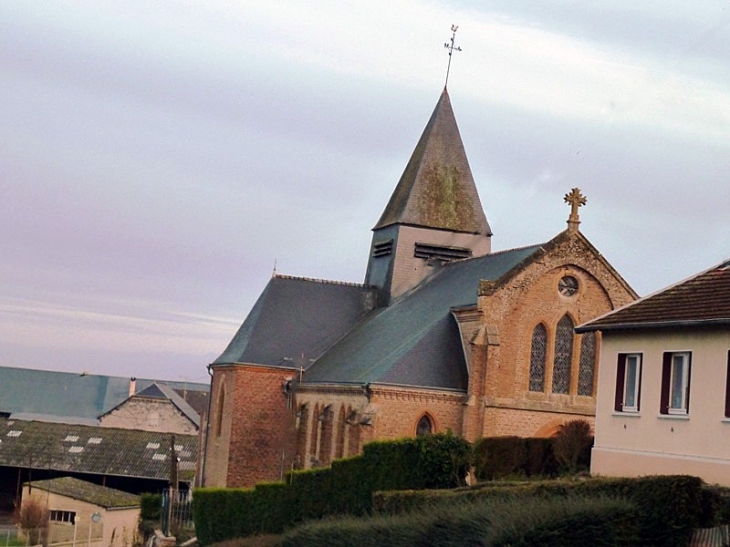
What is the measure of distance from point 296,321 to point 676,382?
27996 millimetres

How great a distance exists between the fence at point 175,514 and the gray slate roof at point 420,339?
703 centimetres

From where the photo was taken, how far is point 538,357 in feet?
124

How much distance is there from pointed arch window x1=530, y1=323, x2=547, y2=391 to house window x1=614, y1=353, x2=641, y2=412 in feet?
50.1

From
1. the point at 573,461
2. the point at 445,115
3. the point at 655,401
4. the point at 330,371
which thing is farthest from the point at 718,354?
the point at 445,115

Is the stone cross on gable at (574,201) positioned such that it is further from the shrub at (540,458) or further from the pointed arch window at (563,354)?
the shrub at (540,458)

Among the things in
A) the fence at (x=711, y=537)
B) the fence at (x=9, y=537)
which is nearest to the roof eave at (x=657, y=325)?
the fence at (x=711, y=537)

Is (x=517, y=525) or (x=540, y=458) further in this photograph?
(x=540, y=458)

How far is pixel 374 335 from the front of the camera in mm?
43312

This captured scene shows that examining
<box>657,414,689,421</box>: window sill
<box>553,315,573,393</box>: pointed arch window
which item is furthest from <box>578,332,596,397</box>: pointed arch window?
<box>657,414,689,421</box>: window sill

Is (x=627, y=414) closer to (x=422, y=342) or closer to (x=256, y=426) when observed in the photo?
(x=422, y=342)

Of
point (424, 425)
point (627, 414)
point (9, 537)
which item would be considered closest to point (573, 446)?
point (627, 414)

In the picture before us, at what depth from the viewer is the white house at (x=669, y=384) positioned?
63.4 feet

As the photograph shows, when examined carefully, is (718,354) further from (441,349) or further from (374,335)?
(374,335)

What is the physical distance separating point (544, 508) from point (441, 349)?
76.0 feet
